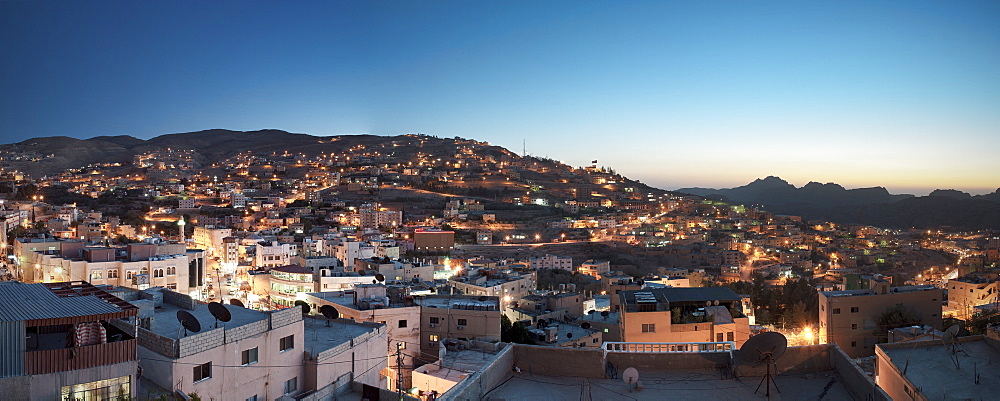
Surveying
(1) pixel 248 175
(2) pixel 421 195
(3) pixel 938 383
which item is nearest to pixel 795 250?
(2) pixel 421 195

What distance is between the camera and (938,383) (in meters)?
6.26

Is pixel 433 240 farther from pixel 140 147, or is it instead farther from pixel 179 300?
pixel 140 147

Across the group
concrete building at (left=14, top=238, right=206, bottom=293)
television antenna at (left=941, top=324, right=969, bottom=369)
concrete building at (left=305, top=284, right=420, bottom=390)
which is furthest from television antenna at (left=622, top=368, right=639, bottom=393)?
concrete building at (left=14, top=238, right=206, bottom=293)

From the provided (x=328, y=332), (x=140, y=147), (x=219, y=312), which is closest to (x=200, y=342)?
(x=219, y=312)

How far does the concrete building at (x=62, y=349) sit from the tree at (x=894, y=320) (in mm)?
14476

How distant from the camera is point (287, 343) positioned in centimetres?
700

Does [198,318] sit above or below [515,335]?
above

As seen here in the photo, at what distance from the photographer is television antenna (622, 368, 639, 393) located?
12.9 feet

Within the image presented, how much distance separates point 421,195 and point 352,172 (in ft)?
55.6

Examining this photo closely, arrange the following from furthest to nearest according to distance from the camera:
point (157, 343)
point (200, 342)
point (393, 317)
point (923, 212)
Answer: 1. point (923, 212)
2. point (393, 317)
3. point (200, 342)
4. point (157, 343)

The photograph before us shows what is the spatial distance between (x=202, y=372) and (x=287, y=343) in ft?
3.81

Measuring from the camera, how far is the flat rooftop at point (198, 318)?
637 cm

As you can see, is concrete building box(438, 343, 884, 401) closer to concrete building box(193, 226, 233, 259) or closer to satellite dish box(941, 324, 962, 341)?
satellite dish box(941, 324, 962, 341)

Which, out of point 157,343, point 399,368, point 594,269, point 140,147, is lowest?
point 594,269
